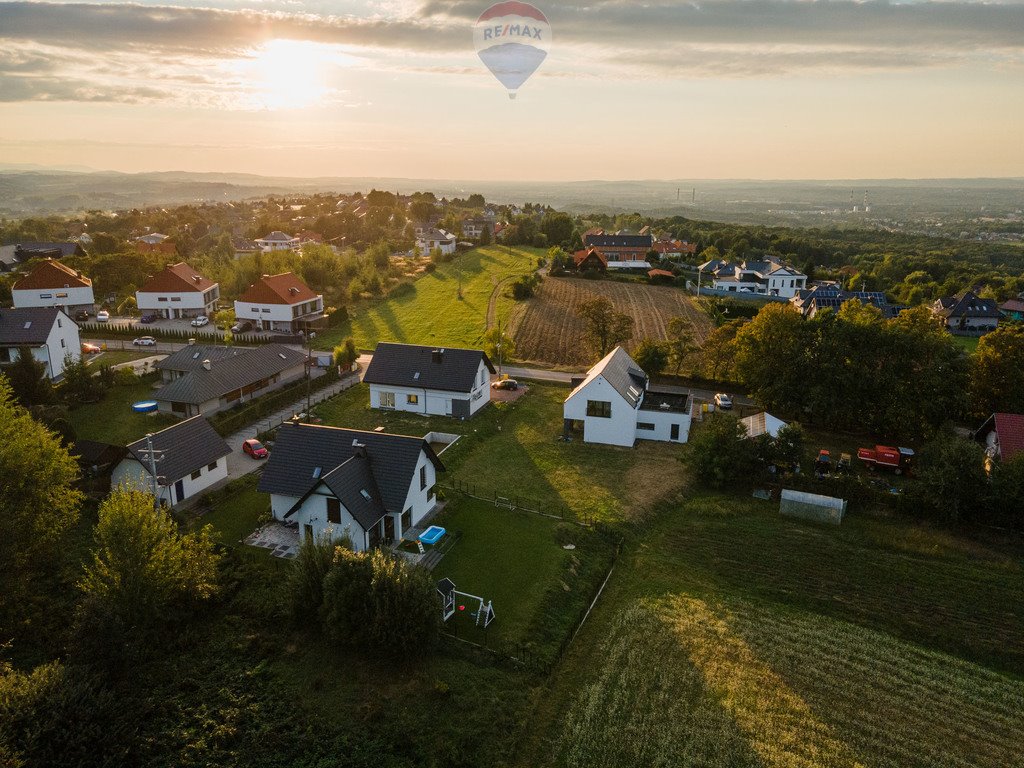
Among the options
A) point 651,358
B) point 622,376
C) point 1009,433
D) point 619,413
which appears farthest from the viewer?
point 651,358

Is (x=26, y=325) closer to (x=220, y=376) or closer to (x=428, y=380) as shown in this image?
(x=220, y=376)

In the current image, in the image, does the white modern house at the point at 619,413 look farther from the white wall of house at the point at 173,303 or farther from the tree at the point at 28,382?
the white wall of house at the point at 173,303

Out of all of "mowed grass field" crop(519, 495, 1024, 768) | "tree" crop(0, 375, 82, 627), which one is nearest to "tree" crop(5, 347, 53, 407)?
"tree" crop(0, 375, 82, 627)

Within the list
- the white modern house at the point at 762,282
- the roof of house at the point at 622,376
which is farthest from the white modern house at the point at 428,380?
the white modern house at the point at 762,282

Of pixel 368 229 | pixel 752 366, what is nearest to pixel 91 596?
pixel 752 366

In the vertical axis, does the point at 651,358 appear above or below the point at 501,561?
above

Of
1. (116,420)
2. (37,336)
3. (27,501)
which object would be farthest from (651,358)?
(37,336)

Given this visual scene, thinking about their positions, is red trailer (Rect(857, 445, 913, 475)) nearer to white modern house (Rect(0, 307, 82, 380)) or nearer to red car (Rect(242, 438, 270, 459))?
red car (Rect(242, 438, 270, 459))
